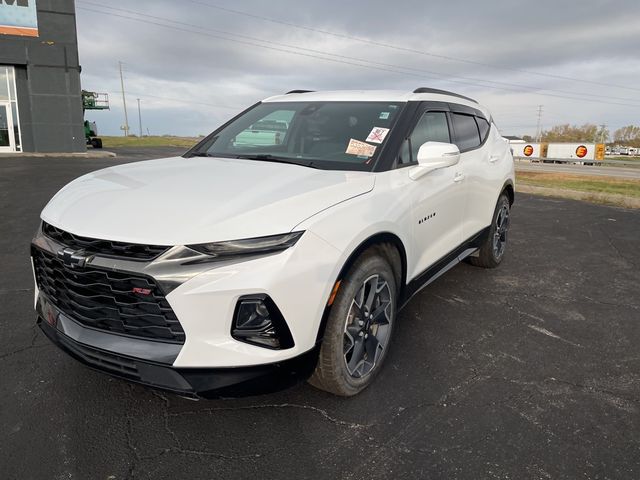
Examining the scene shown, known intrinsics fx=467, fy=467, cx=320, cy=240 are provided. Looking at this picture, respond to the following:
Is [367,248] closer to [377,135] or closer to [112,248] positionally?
[377,135]

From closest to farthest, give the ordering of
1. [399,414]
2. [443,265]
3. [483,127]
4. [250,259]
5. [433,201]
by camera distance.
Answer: [250,259] → [399,414] → [433,201] → [443,265] → [483,127]

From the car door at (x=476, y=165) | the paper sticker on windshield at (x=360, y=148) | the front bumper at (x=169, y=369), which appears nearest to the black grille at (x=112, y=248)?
the front bumper at (x=169, y=369)

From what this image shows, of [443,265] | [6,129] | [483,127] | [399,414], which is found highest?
[6,129]

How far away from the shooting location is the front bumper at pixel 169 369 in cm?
206

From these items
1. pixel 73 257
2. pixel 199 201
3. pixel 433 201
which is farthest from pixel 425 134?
pixel 73 257

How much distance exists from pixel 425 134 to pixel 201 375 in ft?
7.85

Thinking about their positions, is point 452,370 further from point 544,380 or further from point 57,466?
point 57,466

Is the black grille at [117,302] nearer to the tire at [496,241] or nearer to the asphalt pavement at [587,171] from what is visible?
the tire at [496,241]

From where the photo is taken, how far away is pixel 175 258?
2.01m

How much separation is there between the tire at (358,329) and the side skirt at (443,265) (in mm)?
277

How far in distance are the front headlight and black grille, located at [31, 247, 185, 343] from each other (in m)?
0.27

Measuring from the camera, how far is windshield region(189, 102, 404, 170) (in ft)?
10.2

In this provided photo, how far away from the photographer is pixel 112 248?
6.88ft

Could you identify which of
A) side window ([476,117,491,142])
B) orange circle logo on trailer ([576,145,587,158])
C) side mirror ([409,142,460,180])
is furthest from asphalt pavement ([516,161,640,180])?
side mirror ([409,142,460,180])
